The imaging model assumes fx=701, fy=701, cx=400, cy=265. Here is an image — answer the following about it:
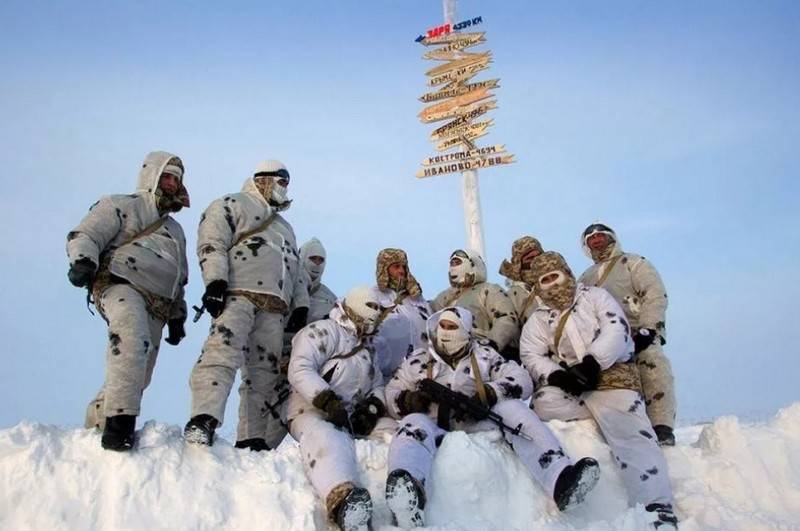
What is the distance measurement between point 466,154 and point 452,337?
295 inches

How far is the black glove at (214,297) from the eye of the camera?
4.62 metres

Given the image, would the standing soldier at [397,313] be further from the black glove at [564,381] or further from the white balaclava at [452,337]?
the black glove at [564,381]

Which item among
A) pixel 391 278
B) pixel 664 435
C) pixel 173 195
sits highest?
pixel 173 195

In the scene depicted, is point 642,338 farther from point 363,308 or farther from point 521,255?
point 363,308

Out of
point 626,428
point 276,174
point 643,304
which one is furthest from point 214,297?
point 643,304

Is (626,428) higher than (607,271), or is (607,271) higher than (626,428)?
Answer: (607,271)

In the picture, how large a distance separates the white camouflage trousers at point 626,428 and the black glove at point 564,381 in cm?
19

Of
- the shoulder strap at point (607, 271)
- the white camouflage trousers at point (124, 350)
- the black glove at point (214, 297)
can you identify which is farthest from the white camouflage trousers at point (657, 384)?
the white camouflage trousers at point (124, 350)

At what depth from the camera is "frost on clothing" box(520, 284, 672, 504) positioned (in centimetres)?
439

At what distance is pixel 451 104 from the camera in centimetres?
1212

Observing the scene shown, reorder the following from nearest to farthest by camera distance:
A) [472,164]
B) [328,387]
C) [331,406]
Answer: [331,406], [328,387], [472,164]

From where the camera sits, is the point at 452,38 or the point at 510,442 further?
the point at 452,38

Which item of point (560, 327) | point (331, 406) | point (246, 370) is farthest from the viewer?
point (246, 370)

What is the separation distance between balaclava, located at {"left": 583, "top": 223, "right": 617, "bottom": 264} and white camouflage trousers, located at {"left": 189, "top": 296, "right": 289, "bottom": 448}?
2759 millimetres
